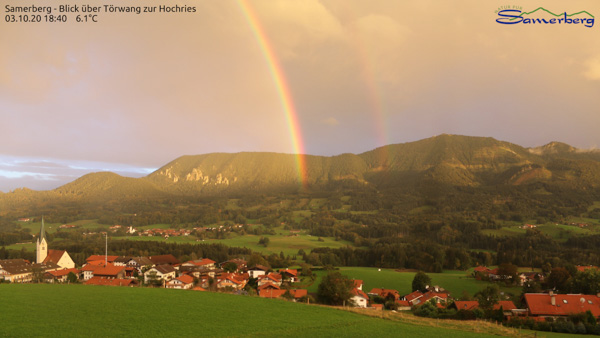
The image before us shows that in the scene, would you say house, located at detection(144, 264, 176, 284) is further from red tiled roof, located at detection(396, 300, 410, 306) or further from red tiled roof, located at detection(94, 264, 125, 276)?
red tiled roof, located at detection(396, 300, 410, 306)

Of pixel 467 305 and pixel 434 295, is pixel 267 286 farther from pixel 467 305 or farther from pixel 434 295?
pixel 467 305

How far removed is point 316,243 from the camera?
119 meters

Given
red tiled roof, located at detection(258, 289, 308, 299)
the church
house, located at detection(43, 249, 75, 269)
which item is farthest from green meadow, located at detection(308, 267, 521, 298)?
→ the church

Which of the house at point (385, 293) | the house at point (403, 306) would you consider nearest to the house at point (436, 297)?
the house at point (403, 306)

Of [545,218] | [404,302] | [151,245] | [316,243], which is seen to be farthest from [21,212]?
[545,218]

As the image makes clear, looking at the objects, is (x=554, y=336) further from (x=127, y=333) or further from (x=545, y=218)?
(x=545, y=218)

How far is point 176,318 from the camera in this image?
888 inches

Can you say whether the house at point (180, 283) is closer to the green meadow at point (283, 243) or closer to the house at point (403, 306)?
the house at point (403, 306)

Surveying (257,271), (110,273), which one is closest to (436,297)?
(257,271)

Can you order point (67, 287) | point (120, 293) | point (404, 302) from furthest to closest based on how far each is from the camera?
point (404, 302), point (67, 287), point (120, 293)

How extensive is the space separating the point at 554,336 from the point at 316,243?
95178 millimetres

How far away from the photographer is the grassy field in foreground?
1958 cm

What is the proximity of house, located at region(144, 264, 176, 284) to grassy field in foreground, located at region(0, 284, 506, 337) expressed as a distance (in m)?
28.2

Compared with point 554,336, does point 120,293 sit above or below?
above
